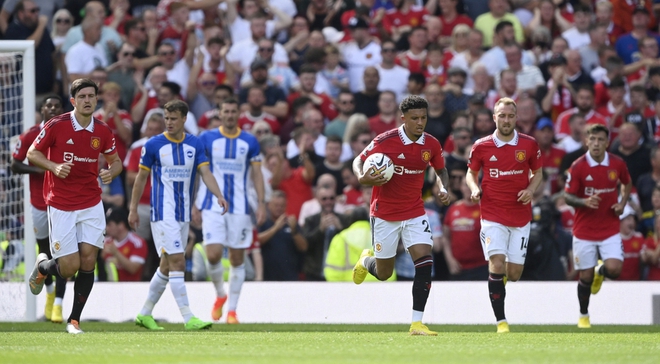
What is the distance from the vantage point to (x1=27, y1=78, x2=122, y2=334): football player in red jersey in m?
10.8

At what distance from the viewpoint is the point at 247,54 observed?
19.1m

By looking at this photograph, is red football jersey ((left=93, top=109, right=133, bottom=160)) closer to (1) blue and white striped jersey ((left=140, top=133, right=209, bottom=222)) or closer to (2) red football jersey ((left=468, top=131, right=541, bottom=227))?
(1) blue and white striped jersey ((left=140, top=133, right=209, bottom=222))

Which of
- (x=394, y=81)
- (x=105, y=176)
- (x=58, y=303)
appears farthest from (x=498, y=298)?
(x=394, y=81)

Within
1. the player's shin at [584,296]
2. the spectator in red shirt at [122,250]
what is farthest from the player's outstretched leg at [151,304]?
the player's shin at [584,296]

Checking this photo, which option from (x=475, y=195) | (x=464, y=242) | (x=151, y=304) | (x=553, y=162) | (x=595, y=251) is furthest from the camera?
(x=553, y=162)

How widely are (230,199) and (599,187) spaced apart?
4.83 meters

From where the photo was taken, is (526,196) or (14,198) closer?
(526,196)

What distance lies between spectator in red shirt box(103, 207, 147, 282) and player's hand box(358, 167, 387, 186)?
581 centimetres

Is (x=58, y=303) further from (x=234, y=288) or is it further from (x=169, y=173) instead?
(x=169, y=173)

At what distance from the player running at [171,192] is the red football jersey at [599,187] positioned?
4.65 meters

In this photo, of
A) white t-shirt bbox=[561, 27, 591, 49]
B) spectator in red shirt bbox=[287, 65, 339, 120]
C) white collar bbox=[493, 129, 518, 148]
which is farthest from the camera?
white t-shirt bbox=[561, 27, 591, 49]

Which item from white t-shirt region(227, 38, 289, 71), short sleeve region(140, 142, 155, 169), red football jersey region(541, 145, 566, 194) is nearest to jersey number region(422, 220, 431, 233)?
short sleeve region(140, 142, 155, 169)

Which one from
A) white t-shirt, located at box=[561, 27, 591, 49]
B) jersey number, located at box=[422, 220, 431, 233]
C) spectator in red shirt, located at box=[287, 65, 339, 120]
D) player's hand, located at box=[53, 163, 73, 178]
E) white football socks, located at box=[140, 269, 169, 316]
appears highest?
white t-shirt, located at box=[561, 27, 591, 49]

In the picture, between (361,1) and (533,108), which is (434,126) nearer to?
(533,108)
